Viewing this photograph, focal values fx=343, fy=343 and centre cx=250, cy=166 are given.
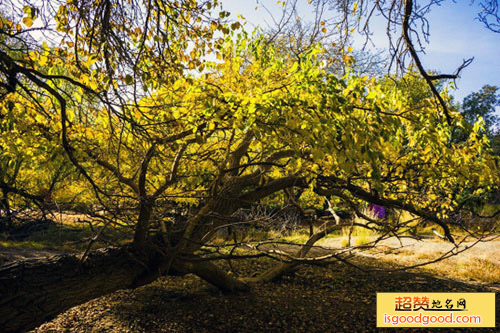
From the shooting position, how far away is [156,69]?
11.9 feet

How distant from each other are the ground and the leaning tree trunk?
1020mm

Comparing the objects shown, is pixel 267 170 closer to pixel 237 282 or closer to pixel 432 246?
pixel 237 282

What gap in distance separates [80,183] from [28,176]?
2131mm

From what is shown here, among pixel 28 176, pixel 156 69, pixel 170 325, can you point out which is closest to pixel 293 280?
pixel 170 325

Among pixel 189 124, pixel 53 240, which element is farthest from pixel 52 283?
pixel 53 240

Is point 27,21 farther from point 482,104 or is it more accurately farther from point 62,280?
point 482,104

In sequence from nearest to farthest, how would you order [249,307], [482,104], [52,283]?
1. [52,283]
2. [249,307]
3. [482,104]

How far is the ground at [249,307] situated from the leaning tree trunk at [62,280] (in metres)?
→ 1.02

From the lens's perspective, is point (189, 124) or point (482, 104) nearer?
point (189, 124)

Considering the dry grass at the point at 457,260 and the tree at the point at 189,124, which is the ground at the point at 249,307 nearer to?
the tree at the point at 189,124

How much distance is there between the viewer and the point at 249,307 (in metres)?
4.83

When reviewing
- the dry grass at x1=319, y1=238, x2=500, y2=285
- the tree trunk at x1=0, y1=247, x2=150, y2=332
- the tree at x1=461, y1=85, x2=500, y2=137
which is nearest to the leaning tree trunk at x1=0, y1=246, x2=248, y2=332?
the tree trunk at x1=0, y1=247, x2=150, y2=332

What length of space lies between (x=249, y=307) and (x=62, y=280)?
262 cm

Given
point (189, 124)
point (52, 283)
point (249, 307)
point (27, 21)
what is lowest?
point (249, 307)
